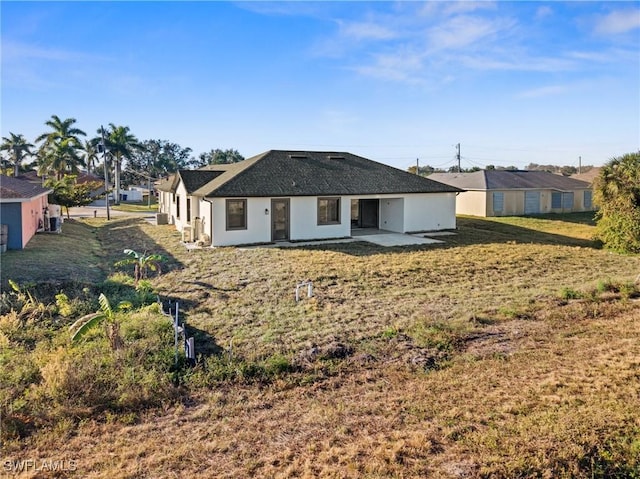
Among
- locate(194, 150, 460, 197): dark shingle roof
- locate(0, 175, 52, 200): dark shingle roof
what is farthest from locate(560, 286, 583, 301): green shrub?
locate(0, 175, 52, 200): dark shingle roof

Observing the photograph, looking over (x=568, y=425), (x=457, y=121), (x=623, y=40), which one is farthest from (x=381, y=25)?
(x=457, y=121)

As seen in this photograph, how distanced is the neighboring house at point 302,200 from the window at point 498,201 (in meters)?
10.8

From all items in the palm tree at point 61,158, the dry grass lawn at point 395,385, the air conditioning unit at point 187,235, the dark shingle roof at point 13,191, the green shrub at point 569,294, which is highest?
the palm tree at point 61,158

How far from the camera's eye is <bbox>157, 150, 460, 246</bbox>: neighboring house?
19.6 metres

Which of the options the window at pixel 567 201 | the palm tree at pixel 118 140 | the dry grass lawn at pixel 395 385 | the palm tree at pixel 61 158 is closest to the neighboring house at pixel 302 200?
the dry grass lawn at pixel 395 385

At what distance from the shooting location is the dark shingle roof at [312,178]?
2011 cm

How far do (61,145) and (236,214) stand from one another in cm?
4158

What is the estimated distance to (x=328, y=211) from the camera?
856 inches

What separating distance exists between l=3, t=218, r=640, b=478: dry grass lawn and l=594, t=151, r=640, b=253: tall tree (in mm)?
4735

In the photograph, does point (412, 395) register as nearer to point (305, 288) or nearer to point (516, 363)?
point (516, 363)

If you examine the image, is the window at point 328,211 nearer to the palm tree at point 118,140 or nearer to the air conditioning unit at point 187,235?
the air conditioning unit at point 187,235

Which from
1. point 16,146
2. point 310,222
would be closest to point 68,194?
point 310,222

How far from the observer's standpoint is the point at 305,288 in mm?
12758

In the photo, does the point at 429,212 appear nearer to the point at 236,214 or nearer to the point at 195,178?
the point at 236,214
